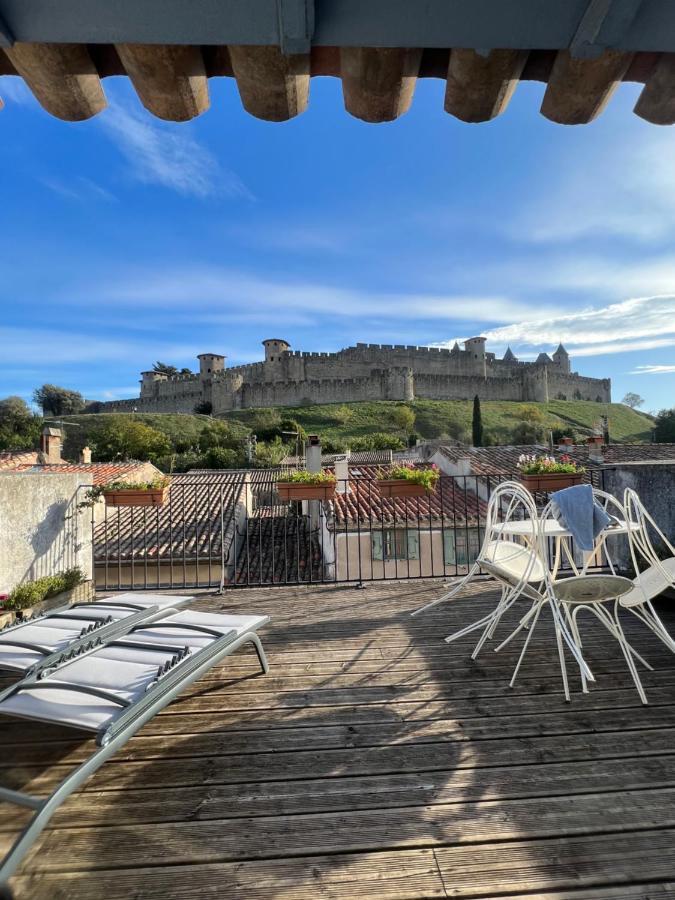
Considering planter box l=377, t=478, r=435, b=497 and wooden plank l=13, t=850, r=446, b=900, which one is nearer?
wooden plank l=13, t=850, r=446, b=900

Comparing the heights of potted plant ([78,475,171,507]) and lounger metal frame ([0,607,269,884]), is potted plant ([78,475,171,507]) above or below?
above

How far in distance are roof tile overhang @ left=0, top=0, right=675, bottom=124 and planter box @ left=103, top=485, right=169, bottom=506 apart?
12.9ft

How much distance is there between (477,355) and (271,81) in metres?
65.2

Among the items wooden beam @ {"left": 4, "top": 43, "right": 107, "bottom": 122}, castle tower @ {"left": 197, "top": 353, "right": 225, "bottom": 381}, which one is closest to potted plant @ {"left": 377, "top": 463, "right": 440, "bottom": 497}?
wooden beam @ {"left": 4, "top": 43, "right": 107, "bottom": 122}

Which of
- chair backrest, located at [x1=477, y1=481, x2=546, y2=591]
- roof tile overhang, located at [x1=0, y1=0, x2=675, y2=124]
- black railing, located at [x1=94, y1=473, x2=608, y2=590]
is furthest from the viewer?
black railing, located at [x1=94, y1=473, x2=608, y2=590]

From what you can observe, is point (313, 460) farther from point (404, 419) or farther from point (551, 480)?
point (404, 419)

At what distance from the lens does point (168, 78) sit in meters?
1.27

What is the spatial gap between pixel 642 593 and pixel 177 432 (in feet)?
151

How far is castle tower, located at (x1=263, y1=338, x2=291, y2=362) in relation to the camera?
5784cm

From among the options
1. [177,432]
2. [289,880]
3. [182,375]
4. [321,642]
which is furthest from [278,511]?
[182,375]

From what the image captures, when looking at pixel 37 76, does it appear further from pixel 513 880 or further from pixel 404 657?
pixel 404 657

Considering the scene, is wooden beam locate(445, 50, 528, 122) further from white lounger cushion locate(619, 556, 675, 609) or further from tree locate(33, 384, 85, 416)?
tree locate(33, 384, 85, 416)

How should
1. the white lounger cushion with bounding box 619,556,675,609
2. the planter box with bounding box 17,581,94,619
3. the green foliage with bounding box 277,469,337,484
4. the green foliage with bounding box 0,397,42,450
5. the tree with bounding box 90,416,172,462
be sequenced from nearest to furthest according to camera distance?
the white lounger cushion with bounding box 619,556,675,609 → the planter box with bounding box 17,581,94,619 → the green foliage with bounding box 277,469,337,484 → the tree with bounding box 90,416,172,462 → the green foliage with bounding box 0,397,42,450

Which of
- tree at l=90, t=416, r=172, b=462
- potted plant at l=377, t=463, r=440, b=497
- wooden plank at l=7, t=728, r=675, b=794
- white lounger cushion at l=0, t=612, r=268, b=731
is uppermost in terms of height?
tree at l=90, t=416, r=172, b=462
